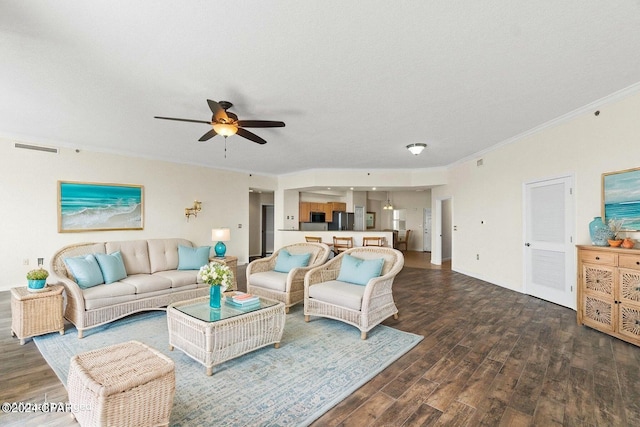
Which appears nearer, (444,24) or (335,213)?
(444,24)

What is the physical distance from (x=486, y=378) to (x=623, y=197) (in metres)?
2.77

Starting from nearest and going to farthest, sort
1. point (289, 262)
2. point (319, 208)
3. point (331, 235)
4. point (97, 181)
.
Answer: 1. point (289, 262)
2. point (97, 181)
3. point (331, 235)
4. point (319, 208)

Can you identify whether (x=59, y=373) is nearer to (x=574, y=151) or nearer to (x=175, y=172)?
(x=175, y=172)

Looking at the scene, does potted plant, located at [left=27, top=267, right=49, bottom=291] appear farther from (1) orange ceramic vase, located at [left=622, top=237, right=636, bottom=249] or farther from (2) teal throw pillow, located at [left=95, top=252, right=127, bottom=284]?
(1) orange ceramic vase, located at [left=622, top=237, right=636, bottom=249]

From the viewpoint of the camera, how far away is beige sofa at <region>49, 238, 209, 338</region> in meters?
3.32

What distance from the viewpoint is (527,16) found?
209 cm

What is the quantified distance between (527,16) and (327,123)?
258cm

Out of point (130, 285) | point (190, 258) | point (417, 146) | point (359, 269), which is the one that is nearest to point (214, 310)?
point (130, 285)

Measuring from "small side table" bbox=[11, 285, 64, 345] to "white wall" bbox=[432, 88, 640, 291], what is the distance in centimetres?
634

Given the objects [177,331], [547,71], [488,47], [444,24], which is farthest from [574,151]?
[177,331]

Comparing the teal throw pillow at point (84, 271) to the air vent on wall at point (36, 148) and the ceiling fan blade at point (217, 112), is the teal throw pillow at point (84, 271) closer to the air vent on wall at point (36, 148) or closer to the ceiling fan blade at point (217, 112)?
the ceiling fan blade at point (217, 112)

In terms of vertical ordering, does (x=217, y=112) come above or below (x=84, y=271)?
above

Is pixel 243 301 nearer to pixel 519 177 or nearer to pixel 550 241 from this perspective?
pixel 550 241

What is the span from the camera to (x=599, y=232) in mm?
3451
